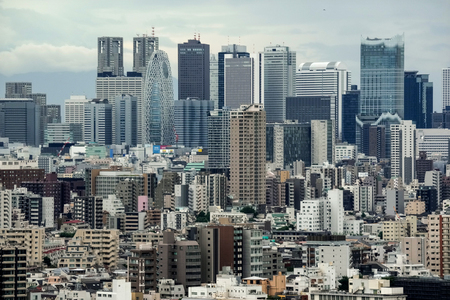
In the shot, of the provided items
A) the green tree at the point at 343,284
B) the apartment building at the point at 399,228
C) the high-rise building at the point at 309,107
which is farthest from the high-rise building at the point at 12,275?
the high-rise building at the point at 309,107

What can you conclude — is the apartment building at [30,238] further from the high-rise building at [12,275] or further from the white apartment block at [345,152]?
the white apartment block at [345,152]

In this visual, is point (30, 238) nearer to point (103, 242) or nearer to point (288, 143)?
point (103, 242)

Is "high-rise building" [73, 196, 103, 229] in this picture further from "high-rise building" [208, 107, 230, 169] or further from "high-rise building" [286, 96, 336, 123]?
"high-rise building" [286, 96, 336, 123]

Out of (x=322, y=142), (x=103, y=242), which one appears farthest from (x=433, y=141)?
(x=103, y=242)

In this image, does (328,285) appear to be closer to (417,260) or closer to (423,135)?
(417,260)

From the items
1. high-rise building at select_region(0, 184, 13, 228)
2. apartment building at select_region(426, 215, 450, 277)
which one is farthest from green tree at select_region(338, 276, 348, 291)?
high-rise building at select_region(0, 184, 13, 228)
